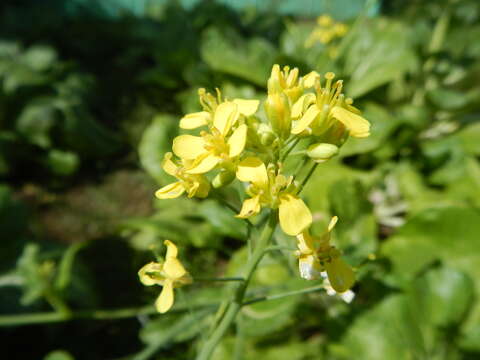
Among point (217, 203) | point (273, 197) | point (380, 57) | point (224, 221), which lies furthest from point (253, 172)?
point (380, 57)

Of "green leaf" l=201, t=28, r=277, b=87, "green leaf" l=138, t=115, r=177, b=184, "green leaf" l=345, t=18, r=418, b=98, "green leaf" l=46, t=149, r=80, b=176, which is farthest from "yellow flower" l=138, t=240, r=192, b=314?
"green leaf" l=46, t=149, r=80, b=176

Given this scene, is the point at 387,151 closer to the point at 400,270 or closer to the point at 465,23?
the point at 400,270

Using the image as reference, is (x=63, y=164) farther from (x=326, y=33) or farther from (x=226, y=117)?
(x=226, y=117)

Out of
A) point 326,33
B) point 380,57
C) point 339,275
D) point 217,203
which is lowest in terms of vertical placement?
point 339,275

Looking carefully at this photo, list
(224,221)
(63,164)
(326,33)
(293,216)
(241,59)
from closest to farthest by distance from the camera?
1. (293,216)
2. (224,221)
3. (241,59)
4. (63,164)
5. (326,33)

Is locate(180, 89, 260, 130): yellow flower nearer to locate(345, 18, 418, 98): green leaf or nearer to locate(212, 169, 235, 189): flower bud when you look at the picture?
locate(212, 169, 235, 189): flower bud

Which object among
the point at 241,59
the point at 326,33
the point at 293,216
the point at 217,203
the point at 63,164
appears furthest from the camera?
the point at 326,33

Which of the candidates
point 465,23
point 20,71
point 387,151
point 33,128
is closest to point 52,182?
point 33,128
